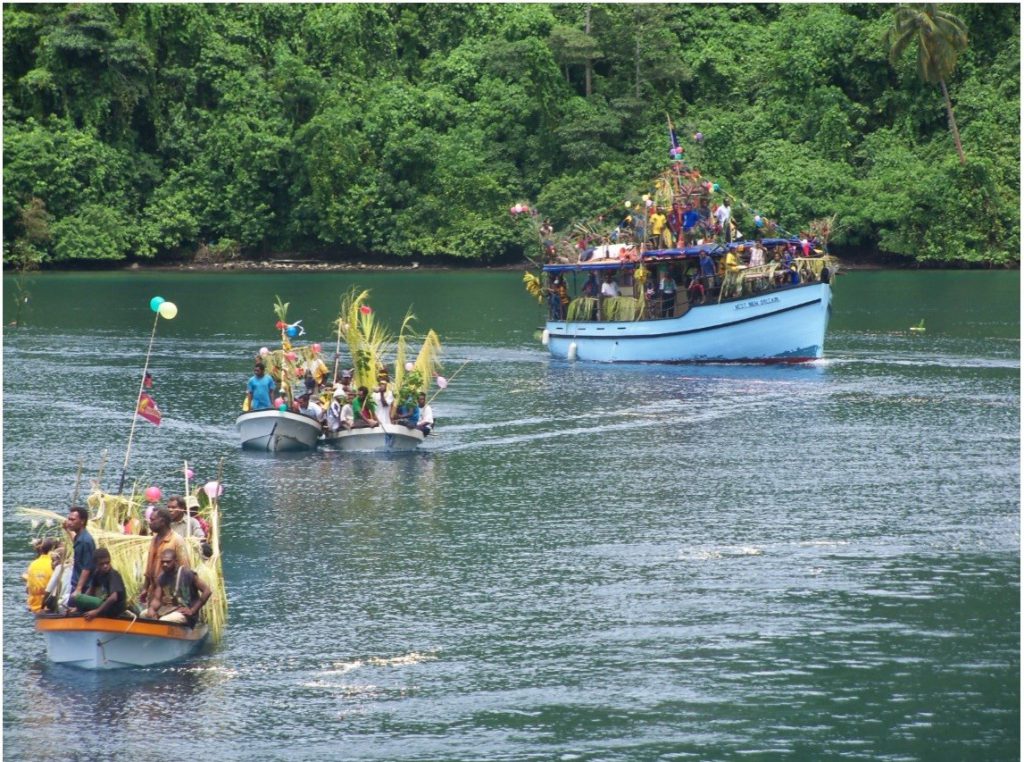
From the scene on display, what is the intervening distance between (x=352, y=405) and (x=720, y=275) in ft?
58.1

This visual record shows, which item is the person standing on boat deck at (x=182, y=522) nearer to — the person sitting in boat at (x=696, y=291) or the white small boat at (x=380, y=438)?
the white small boat at (x=380, y=438)

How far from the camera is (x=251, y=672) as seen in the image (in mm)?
21266

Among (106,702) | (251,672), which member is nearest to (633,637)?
(251,672)

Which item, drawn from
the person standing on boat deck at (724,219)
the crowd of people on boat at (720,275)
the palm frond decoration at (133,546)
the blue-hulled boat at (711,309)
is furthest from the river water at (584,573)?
the person standing on boat deck at (724,219)

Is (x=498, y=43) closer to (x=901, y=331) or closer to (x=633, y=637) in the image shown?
(x=901, y=331)

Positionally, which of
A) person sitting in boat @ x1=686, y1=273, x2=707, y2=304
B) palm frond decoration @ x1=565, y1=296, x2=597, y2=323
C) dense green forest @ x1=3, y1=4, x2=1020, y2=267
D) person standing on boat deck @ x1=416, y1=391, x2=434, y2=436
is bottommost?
person standing on boat deck @ x1=416, y1=391, x2=434, y2=436

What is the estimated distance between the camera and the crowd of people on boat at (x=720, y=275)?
167ft

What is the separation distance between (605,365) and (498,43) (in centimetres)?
4901

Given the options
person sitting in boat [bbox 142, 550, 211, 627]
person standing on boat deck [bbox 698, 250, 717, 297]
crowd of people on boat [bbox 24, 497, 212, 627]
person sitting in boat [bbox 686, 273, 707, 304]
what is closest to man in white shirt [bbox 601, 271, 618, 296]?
person sitting in boat [bbox 686, 273, 707, 304]

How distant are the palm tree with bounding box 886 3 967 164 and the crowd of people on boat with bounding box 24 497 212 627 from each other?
226ft

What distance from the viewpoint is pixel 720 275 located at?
51375 mm

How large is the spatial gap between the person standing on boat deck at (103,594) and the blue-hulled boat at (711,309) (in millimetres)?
31898

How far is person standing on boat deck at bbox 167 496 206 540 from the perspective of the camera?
76.9ft

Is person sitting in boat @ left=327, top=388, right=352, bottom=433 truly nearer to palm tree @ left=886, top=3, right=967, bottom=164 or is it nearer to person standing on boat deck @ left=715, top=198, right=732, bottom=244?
person standing on boat deck @ left=715, top=198, right=732, bottom=244
